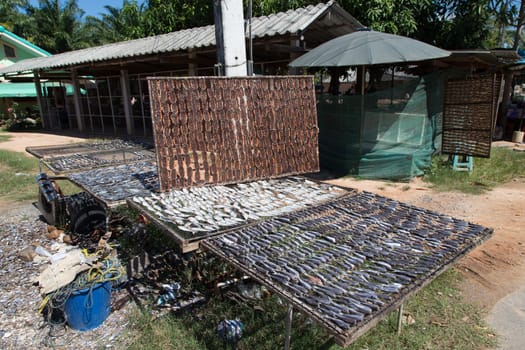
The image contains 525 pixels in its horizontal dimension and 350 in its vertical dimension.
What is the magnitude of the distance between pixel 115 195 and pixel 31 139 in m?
14.3

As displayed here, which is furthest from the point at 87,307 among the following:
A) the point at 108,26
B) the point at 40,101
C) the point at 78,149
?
the point at 108,26

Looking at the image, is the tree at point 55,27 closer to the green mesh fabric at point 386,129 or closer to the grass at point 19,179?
the grass at point 19,179

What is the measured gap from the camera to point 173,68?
13633mm

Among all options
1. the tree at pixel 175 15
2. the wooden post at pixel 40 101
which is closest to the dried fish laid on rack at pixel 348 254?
the tree at pixel 175 15

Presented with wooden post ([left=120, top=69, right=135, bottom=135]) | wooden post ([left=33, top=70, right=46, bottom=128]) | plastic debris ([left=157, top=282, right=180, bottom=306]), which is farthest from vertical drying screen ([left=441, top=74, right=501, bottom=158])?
wooden post ([left=33, top=70, right=46, bottom=128])

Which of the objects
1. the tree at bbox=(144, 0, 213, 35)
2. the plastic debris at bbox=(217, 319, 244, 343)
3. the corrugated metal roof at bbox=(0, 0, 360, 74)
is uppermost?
the tree at bbox=(144, 0, 213, 35)

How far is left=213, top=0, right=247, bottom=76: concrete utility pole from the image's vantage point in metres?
4.93

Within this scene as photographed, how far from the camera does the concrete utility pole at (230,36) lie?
4.93 metres

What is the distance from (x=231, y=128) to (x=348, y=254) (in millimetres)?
2384

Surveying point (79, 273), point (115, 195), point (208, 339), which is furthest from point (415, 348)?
point (115, 195)

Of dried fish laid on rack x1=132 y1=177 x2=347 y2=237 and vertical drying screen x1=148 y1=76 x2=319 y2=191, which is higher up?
vertical drying screen x1=148 y1=76 x2=319 y2=191

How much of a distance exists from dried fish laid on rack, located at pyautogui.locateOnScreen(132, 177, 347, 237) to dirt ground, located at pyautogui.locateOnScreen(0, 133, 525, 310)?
1808mm

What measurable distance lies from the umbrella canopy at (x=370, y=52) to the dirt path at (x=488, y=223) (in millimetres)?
2491

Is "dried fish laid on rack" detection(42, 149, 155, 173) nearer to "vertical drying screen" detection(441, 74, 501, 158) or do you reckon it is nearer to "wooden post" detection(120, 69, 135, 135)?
"vertical drying screen" detection(441, 74, 501, 158)
